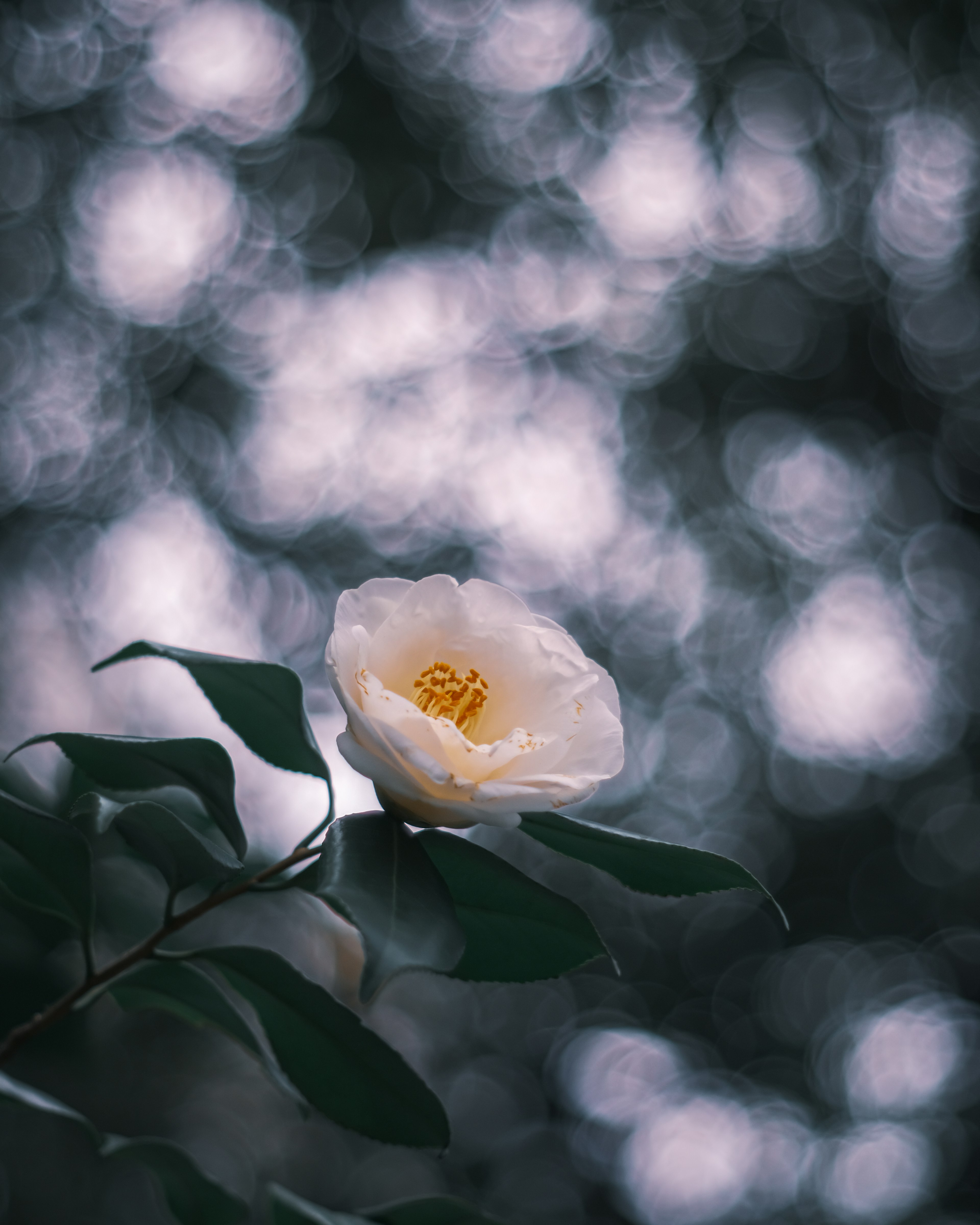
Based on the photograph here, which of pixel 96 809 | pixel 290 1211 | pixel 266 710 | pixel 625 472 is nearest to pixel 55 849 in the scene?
pixel 96 809

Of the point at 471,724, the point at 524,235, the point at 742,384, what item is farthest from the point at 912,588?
the point at 471,724

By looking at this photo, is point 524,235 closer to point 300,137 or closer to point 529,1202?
point 300,137

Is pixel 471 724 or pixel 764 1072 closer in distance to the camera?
pixel 471 724

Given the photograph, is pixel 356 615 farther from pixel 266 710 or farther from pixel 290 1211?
pixel 290 1211

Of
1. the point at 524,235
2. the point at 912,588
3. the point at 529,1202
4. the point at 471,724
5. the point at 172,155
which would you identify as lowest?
the point at 529,1202

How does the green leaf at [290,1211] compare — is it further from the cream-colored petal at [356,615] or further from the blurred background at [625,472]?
the blurred background at [625,472]

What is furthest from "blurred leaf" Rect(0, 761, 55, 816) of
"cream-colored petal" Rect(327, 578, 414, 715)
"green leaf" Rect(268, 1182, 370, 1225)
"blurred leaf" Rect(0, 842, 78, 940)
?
"green leaf" Rect(268, 1182, 370, 1225)
